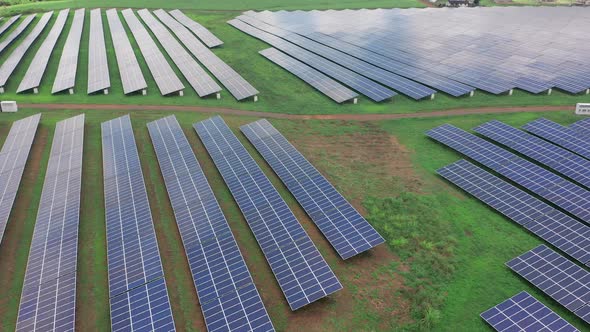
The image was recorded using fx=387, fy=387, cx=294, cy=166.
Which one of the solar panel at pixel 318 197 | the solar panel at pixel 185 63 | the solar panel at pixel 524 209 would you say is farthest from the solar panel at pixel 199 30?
the solar panel at pixel 524 209

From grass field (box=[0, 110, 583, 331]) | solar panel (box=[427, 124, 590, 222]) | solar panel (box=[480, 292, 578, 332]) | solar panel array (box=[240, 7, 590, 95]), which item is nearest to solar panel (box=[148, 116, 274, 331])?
grass field (box=[0, 110, 583, 331])

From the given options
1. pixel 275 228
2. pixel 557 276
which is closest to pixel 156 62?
pixel 275 228

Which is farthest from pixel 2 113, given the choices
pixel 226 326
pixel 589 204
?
pixel 589 204

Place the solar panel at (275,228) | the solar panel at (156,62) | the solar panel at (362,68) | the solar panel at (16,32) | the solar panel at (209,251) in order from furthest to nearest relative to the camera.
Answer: the solar panel at (16,32) < the solar panel at (156,62) < the solar panel at (362,68) < the solar panel at (275,228) < the solar panel at (209,251)

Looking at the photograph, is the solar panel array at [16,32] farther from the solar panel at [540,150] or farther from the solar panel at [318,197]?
the solar panel at [540,150]

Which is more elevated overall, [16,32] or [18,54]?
[16,32]

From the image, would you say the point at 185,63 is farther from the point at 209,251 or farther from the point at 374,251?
the point at 374,251

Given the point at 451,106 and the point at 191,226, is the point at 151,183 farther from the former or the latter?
the point at 451,106
